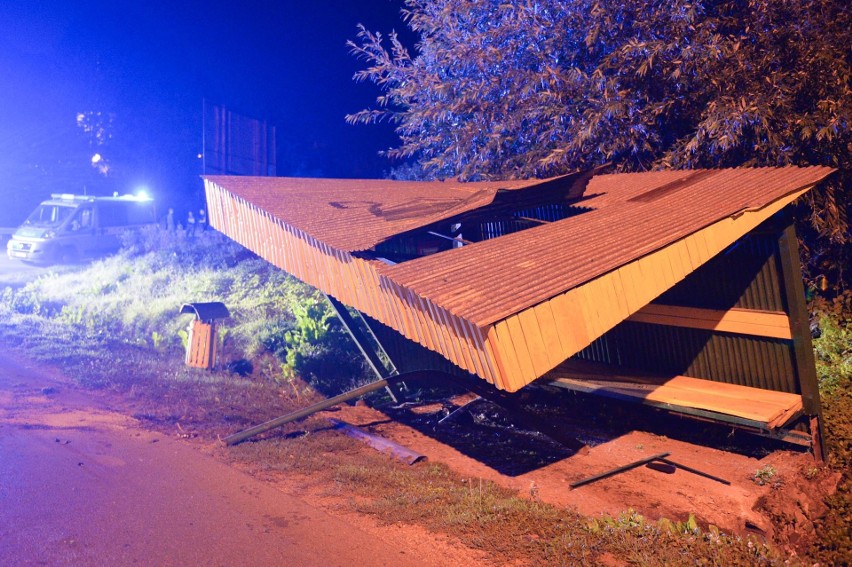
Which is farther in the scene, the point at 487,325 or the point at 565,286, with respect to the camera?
the point at 565,286

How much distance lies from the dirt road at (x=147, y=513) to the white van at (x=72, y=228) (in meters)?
13.0

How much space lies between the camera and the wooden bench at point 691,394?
219 inches

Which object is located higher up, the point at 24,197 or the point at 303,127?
the point at 303,127

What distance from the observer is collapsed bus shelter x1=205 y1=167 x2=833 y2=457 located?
3.76 metres

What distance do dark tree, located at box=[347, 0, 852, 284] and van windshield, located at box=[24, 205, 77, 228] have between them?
1127 centimetres

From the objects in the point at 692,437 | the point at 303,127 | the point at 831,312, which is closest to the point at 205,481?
the point at 692,437

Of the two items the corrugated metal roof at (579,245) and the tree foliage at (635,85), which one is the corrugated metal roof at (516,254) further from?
the tree foliage at (635,85)

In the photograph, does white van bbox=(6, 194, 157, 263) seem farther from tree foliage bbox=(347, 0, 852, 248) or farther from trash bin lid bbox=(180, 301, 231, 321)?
tree foliage bbox=(347, 0, 852, 248)

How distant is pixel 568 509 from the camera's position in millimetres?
4820

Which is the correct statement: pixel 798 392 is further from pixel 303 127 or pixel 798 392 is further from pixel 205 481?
pixel 303 127

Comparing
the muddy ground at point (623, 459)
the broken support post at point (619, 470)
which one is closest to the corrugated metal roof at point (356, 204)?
the muddy ground at point (623, 459)

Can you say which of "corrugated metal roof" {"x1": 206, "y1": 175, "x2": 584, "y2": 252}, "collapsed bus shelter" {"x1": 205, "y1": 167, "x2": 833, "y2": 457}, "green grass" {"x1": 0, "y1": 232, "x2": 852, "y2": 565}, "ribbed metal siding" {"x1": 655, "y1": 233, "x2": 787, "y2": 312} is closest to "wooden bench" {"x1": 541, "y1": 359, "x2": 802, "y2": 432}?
"collapsed bus shelter" {"x1": 205, "y1": 167, "x2": 833, "y2": 457}

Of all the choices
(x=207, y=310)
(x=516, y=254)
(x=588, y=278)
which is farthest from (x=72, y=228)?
(x=588, y=278)

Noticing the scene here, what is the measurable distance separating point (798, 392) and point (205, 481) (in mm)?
5869
